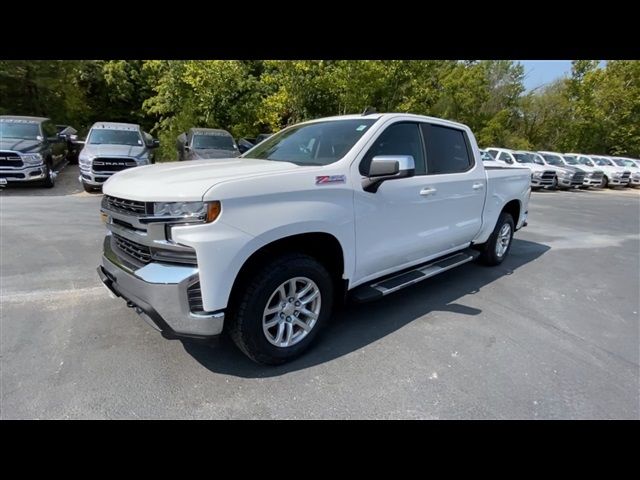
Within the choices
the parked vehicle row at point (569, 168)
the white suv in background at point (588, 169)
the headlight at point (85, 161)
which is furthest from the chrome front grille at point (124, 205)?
the white suv in background at point (588, 169)


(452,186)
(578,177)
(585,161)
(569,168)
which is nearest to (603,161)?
(585,161)

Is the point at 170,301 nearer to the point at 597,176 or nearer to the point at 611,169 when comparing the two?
the point at 597,176

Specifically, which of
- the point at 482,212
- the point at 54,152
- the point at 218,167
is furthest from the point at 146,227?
the point at 54,152

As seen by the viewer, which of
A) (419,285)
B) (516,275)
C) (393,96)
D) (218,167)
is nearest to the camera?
(218,167)

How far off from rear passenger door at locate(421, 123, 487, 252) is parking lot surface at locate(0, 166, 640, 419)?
736 millimetres

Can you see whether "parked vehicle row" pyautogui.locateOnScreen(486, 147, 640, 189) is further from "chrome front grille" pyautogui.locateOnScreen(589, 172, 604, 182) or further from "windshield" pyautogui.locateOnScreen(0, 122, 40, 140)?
"windshield" pyautogui.locateOnScreen(0, 122, 40, 140)

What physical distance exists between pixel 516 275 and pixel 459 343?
8.15 feet

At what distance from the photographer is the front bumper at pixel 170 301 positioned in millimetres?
2268

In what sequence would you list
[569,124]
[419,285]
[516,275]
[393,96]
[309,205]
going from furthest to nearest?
[569,124]
[393,96]
[516,275]
[419,285]
[309,205]

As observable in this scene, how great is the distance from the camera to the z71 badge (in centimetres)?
271

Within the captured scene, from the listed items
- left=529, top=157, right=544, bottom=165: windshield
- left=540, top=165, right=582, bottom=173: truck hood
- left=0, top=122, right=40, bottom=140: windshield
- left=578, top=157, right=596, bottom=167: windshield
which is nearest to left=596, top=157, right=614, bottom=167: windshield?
left=578, top=157, right=596, bottom=167: windshield

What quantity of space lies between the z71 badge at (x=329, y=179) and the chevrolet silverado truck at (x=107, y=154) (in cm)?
896

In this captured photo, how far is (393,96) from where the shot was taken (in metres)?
18.0
